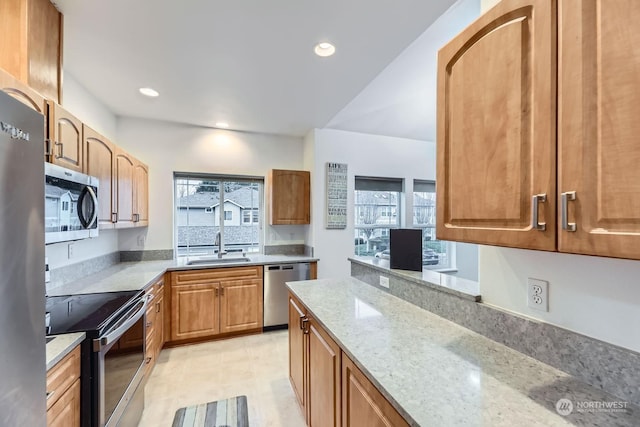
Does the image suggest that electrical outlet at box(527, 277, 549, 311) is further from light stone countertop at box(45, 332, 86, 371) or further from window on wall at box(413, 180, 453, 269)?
window on wall at box(413, 180, 453, 269)

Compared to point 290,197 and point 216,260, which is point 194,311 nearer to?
point 216,260

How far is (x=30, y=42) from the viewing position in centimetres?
143

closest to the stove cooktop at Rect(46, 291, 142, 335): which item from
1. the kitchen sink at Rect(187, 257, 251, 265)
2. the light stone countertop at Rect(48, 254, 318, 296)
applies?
the light stone countertop at Rect(48, 254, 318, 296)

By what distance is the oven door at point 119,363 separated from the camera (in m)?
1.37

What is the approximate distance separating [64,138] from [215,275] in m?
1.92

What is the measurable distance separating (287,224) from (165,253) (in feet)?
5.26

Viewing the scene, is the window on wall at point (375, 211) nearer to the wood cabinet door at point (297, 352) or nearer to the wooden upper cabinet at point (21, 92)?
the wood cabinet door at point (297, 352)

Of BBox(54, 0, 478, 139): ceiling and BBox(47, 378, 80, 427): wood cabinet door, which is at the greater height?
BBox(54, 0, 478, 139): ceiling

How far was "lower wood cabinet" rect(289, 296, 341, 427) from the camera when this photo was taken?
1270 mm

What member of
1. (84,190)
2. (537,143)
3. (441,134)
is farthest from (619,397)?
(84,190)

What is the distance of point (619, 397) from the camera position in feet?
2.52

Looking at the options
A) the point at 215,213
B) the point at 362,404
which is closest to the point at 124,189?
the point at 215,213

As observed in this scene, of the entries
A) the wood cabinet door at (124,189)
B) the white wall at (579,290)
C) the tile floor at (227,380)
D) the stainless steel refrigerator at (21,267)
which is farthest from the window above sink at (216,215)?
the white wall at (579,290)

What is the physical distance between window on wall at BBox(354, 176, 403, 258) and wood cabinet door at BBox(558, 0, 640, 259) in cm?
337
